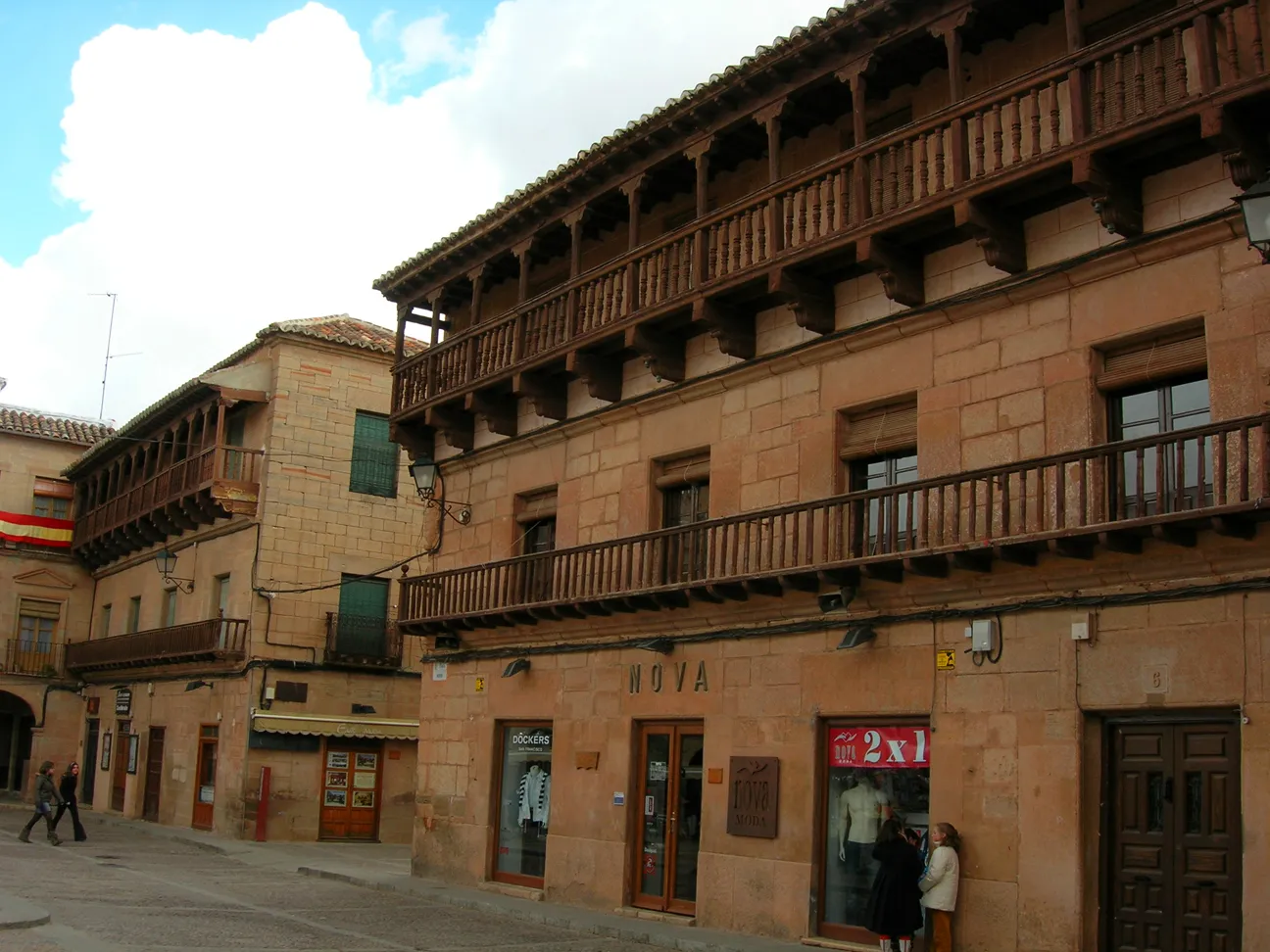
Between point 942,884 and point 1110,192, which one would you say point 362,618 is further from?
point 1110,192

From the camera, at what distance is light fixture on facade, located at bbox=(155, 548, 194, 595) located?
29.2 m

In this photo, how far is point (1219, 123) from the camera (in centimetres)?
981

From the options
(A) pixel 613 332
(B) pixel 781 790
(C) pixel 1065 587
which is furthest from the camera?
(A) pixel 613 332

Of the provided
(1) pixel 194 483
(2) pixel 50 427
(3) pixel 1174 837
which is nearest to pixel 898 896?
(3) pixel 1174 837

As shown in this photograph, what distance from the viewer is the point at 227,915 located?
14.2 metres

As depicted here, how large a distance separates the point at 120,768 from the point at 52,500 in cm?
987

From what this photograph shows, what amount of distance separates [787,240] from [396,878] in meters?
10.4

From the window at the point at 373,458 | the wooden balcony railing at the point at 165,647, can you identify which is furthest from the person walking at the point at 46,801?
the window at the point at 373,458

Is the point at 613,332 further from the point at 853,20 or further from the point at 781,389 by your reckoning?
the point at 853,20

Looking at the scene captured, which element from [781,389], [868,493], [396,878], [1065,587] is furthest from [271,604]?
[1065,587]

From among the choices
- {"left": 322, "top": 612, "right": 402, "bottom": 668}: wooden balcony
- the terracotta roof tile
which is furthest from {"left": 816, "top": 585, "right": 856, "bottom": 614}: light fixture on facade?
the terracotta roof tile

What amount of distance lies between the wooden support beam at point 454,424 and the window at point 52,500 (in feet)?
76.9

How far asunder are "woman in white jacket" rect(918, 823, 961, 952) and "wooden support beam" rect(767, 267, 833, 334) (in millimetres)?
5054

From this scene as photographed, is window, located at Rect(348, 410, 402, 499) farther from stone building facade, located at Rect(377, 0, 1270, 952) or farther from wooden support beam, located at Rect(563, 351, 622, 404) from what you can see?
wooden support beam, located at Rect(563, 351, 622, 404)
